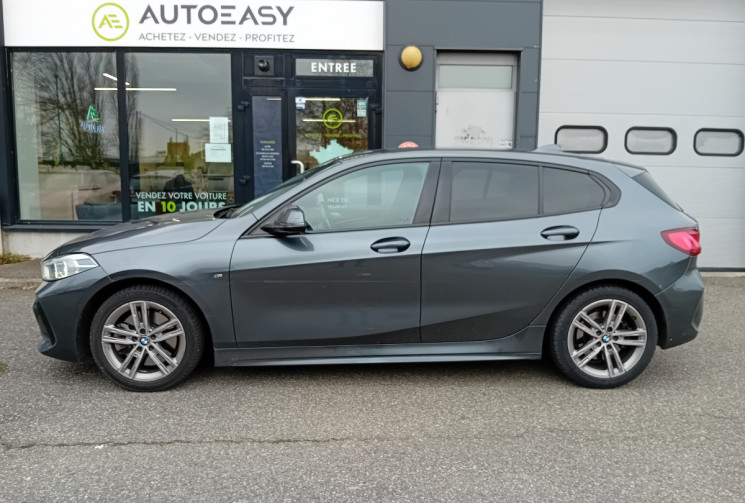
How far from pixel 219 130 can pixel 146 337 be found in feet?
17.6

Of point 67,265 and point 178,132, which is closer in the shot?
point 67,265

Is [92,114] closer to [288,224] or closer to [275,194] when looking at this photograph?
[275,194]

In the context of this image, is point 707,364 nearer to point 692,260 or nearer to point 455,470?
point 692,260

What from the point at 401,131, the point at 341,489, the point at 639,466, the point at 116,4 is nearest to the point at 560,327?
the point at 639,466

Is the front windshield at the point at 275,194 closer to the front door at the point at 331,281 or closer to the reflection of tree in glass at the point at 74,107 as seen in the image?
the front door at the point at 331,281

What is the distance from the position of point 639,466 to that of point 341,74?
679cm

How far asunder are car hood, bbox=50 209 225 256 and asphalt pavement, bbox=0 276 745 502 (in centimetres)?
96

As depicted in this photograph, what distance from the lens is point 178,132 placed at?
887 centimetres

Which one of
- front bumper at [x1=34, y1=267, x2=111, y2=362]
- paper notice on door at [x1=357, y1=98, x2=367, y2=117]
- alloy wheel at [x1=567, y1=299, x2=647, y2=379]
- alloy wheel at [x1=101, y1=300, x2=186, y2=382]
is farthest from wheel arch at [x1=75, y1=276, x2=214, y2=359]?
paper notice on door at [x1=357, y1=98, x2=367, y2=117]

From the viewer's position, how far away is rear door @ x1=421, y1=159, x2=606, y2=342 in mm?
4059

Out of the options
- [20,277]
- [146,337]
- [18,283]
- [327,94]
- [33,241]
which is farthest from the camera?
[33,241]

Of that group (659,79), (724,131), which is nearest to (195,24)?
(659,79)

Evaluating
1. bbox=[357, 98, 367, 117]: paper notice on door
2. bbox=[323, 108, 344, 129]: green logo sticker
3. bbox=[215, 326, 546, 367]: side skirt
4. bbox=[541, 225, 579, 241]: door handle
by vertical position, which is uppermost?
bbox=[357, 98, 367, 117]: paper notice on door

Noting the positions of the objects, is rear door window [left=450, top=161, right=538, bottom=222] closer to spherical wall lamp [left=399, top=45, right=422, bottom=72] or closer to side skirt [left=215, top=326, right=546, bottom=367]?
side skirt [left=215, top=326, right=546, bottom=367]
